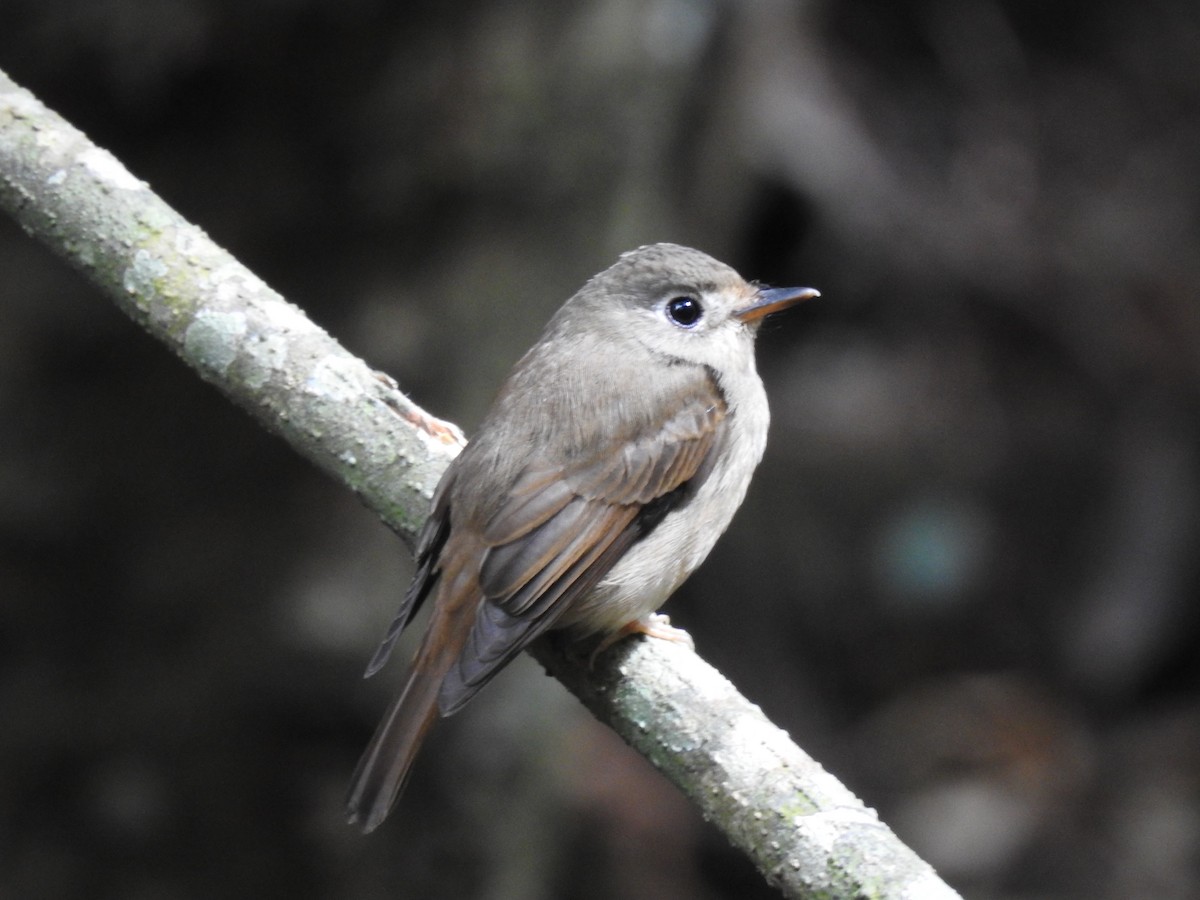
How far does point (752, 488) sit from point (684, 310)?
10.2ft

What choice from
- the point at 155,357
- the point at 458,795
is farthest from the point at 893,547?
the point at 155,357

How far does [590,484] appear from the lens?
3490mm

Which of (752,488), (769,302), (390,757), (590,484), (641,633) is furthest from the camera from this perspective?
(752,488)

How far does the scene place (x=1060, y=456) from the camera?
7.22 m

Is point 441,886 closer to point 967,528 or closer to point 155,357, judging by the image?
point 155,357

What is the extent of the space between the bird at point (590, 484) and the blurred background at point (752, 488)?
165 centimetres

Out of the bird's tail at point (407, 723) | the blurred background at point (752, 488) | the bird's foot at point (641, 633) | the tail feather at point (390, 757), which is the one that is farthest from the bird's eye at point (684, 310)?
the blurred background at point (752, 488)

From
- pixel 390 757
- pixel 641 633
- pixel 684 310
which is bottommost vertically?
pixel 390 757

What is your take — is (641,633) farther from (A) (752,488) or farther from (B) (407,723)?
(A) (752,488)

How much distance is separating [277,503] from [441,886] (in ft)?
4.98

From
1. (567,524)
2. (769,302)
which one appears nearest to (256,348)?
(567,524)

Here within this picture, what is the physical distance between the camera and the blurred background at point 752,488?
515cm

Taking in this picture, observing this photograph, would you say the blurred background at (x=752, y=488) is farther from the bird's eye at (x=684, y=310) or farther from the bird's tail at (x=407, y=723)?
the bird's tail at (x=407, y=723)

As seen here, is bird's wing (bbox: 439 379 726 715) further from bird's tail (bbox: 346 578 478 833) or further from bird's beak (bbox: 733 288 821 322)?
bird's beak (bbox: 733 288 821 322)
